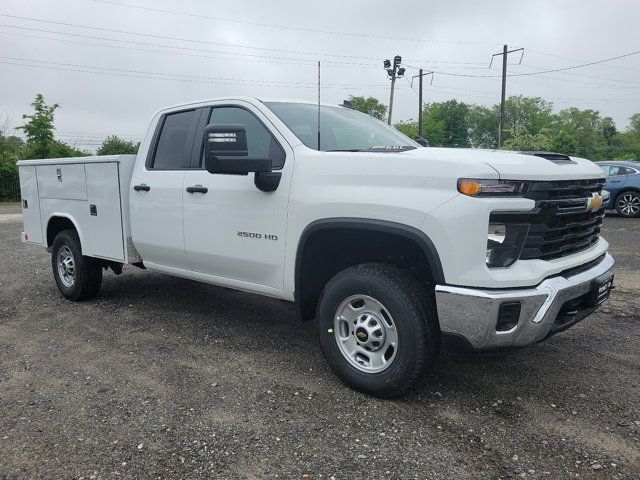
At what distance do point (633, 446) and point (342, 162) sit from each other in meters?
2.31

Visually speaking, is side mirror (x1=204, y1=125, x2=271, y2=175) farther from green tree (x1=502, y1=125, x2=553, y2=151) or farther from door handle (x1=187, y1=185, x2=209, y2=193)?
green tree (x1=502, y1=125, x2=553, y2=151)

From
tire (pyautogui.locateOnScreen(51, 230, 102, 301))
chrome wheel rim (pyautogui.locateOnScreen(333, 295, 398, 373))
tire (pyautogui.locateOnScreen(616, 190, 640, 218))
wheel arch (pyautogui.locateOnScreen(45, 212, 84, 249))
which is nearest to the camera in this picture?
chrome wheel rim (pyautogui.locateOnScreen(333, 295, 398, 373))

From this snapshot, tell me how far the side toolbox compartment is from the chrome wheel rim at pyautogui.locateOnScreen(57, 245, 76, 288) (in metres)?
0.40

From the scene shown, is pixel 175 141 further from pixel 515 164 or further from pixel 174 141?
pixel 515 164

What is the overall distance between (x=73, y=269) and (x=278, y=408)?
362cm

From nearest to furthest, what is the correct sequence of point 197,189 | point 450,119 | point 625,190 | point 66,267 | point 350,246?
point 350,246, point 197,189, point 66,267, point 625,190, point 450,119

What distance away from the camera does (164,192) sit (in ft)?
15.4

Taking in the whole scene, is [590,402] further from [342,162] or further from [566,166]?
[342,162]

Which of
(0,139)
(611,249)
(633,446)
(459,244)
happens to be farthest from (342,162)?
(0,139)

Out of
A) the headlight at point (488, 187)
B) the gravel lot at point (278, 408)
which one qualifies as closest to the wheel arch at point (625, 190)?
the gravel lot at point (278, 408)

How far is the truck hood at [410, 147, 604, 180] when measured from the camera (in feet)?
9.73

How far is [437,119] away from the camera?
80562 mm

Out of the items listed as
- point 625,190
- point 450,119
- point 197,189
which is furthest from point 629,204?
point 450,119

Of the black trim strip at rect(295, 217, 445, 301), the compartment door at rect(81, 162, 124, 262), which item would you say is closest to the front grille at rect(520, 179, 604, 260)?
the black trim strip at rect(295, 217, 445, 301)
